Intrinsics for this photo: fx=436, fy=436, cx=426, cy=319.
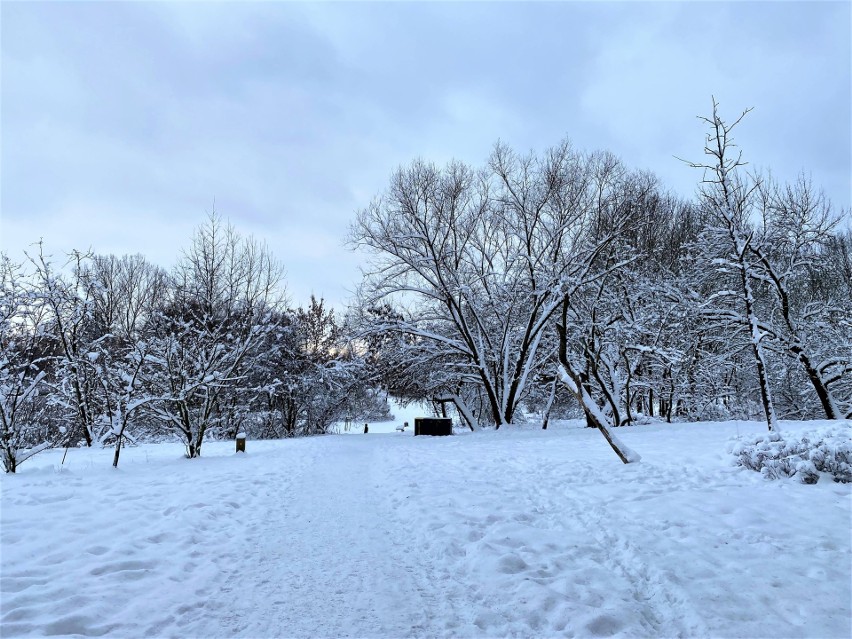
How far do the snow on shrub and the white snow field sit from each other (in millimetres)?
269

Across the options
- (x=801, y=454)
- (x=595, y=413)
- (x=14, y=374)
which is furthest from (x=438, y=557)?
(x=14, y=374)

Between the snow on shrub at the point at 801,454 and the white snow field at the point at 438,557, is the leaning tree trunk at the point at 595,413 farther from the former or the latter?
the snow on shrub at the point at 801,454

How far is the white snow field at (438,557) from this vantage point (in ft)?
10.2

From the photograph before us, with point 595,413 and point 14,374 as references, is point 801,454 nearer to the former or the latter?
point 595,413

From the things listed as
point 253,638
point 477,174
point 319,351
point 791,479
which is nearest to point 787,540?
point 791,479

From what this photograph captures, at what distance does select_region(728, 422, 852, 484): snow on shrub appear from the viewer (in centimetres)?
589

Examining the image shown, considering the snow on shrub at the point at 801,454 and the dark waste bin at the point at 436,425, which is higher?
the snow on shrub at the point at 801,454

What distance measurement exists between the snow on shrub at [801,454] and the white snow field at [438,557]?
27 cm

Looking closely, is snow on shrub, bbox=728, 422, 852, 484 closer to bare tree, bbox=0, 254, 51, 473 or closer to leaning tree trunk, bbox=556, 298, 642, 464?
leaning tree trunk, bbox=556, 298, 642, 464

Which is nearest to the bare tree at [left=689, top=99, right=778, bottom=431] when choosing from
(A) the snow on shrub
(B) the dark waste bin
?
(A) the snow on shrub

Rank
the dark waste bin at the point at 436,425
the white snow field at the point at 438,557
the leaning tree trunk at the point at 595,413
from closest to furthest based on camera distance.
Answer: the white snow field at the point at 438,557, the leaning tree trunk at the point at 595,413, the dark waste bin at the point at 436,425

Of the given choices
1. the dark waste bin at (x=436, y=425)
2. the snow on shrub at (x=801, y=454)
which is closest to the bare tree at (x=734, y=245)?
the snow on shrub at (x=801, y=454)

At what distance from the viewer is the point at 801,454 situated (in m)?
6.20

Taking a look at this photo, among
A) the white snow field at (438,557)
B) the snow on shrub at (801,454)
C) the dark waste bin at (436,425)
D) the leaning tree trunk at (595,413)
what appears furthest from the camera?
the dark waste bin at (436,425)
